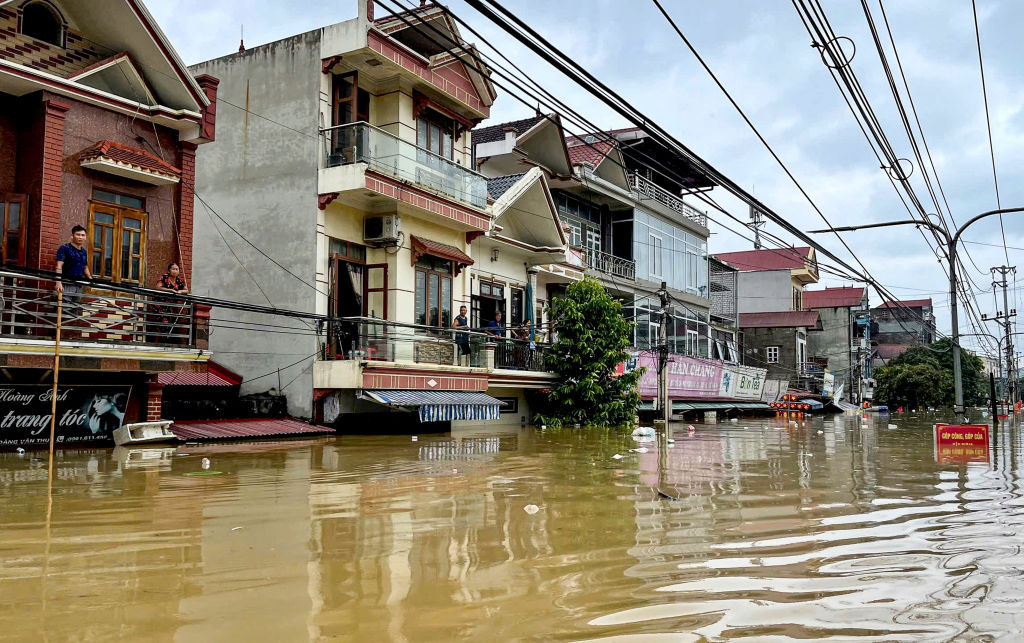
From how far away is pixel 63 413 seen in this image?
14.3 meters

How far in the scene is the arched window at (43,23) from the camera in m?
14.8

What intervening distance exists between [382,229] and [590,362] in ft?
25.9

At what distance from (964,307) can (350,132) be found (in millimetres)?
28515

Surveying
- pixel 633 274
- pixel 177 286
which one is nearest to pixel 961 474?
pixel 177 286

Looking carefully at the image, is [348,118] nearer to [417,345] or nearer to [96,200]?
[417,345]

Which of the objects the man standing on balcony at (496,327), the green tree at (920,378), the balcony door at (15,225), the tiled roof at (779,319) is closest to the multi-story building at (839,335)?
the green tree at (920,378)

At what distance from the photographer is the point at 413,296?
21734 millimetres

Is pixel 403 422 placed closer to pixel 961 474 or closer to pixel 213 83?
pixel 213 83

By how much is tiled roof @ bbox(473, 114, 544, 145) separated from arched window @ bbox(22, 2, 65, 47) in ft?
50.7

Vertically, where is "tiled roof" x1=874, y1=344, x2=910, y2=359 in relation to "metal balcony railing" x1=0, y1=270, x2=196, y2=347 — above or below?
above

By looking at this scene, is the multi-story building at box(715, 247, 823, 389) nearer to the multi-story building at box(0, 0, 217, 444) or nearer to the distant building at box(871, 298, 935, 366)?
the distant building at box(871, 298, 935, 366)

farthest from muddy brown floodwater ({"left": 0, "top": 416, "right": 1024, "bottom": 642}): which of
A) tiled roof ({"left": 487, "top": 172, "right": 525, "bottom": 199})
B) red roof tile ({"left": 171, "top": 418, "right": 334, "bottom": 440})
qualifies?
tiled roof ({"left": 487, "top": 172, "right": 525, "bottom": 199})

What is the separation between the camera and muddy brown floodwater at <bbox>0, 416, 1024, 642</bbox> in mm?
5008

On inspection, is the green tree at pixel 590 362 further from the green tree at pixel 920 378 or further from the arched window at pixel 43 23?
the green tree at pixel 920 378
